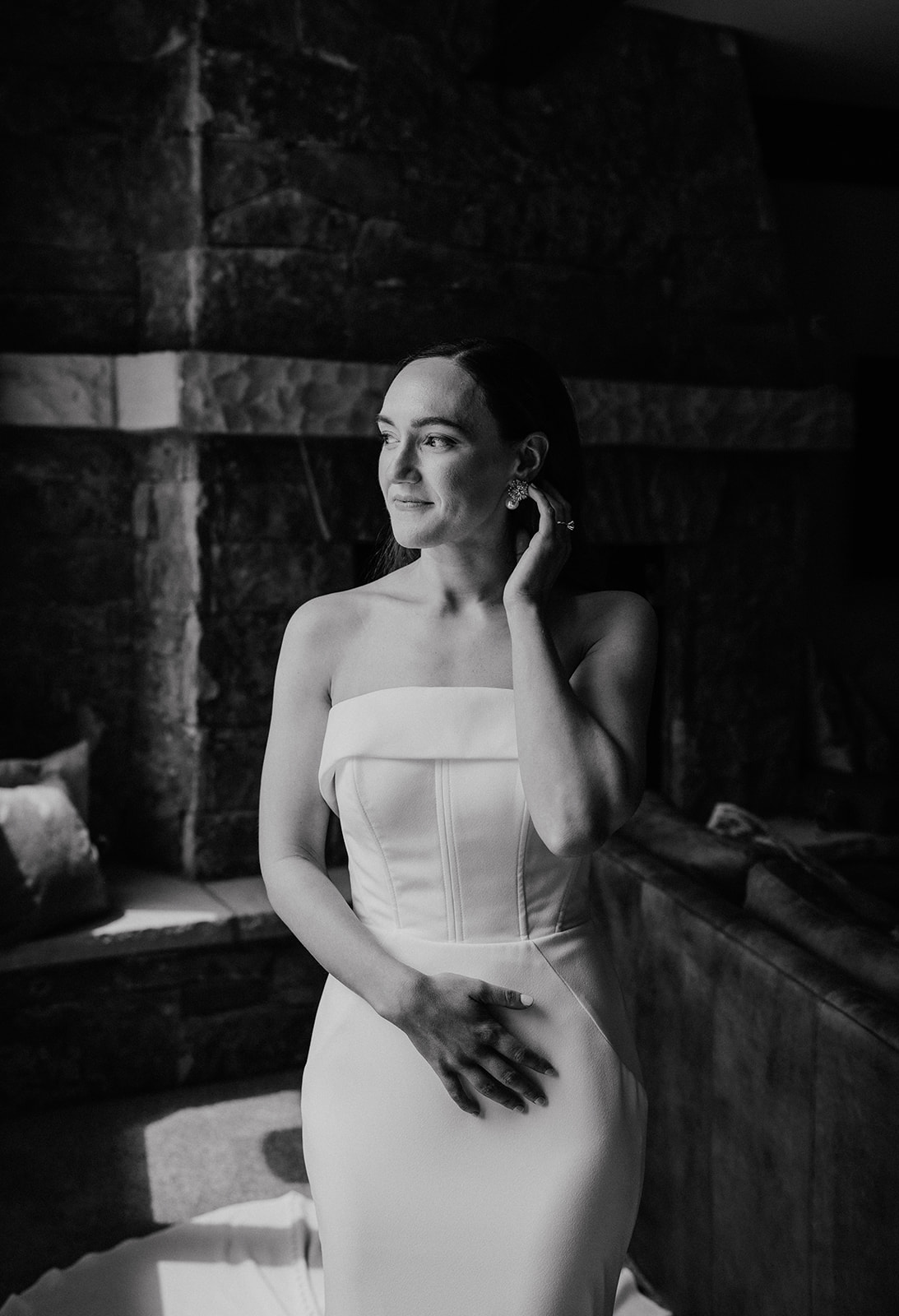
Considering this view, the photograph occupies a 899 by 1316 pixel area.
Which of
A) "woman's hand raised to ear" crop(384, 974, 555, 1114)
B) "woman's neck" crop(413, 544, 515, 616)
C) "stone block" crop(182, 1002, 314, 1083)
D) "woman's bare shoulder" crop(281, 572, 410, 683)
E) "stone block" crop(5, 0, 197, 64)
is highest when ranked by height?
"stone block" crop(5, 0, 197, 64)

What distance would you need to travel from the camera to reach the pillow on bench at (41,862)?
3.09 metres

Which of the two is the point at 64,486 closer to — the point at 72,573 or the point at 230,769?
the point at 72,573

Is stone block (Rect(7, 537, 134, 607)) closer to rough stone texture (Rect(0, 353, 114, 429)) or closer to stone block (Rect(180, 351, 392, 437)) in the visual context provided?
rough stone texture (Rect(0, 353, 114, 429))

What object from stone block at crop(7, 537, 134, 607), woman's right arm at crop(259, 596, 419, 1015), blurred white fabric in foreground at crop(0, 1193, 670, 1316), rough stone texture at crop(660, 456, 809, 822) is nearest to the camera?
woman's right arm at crop(259, 596, 419, 1015)

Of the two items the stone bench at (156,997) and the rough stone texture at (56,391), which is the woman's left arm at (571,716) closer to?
the stone bench at (156,997)

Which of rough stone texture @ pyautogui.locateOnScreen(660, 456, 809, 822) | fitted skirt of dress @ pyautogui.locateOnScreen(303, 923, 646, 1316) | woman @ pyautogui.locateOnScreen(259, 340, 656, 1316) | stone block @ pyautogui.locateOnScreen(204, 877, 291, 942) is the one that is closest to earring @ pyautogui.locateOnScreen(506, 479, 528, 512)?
woman @ pyautogui.locateOnScreen(259, 340, 656, 1316)

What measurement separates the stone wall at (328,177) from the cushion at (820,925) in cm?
206

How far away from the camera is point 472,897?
1461 mm

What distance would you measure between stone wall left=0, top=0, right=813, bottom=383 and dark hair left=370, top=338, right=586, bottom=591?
213 cm

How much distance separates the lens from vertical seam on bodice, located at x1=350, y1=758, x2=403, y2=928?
1.47 meters

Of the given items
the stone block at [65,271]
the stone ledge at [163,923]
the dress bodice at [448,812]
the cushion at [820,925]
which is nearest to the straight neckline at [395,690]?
the dress bodice at [448,812]

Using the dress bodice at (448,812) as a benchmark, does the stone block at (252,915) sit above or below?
below

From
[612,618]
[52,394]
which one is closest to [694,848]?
[612,618]

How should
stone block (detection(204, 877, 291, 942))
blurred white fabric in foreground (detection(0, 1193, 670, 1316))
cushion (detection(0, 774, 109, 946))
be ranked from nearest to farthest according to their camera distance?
blurred white fabric in foreground (detection(0, 1193, 670, 1316)) → cushion (detection(0, 774, 109, 946)) → stone block (detection(204, 877, 291, 942))
